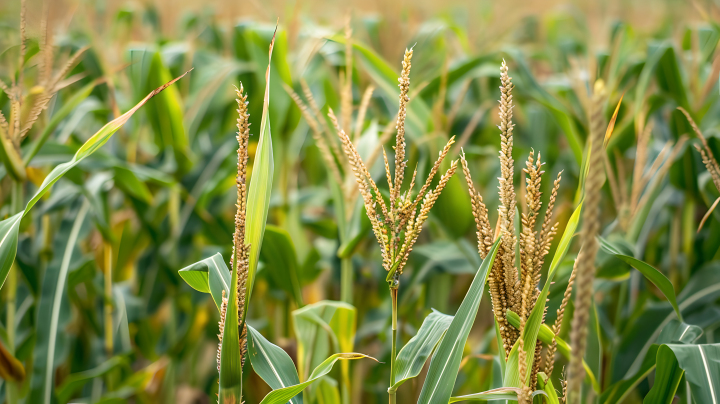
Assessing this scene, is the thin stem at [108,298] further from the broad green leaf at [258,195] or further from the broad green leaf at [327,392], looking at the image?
the broad green leaf at [258,195]

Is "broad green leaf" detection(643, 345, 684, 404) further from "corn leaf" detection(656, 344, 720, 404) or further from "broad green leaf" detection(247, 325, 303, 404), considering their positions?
"broad green leaf" detection(247, 325, 303, 404)

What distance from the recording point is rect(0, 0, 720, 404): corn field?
0.51 m

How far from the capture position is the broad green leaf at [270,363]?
1.89 ft

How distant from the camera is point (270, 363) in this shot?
23.4 inches

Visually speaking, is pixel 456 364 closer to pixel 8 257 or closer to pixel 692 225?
pixel 8 257

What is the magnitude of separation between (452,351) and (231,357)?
249 mm

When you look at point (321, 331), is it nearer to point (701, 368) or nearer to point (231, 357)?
point (231, 357)

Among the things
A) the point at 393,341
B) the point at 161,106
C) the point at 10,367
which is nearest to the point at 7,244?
the point at 10,367

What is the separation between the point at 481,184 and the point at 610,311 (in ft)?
2.10

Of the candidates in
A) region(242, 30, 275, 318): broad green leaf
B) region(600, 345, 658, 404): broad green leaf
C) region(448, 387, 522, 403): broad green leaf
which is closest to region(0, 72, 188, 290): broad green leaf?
region(242, 30, 275, 318): broad green leaf

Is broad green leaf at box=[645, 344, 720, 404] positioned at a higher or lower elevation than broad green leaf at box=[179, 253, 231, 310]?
lower

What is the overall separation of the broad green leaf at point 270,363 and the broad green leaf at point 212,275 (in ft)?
0.19

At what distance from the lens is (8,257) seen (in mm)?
623

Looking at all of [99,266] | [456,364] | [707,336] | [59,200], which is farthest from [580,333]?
[99,266]
